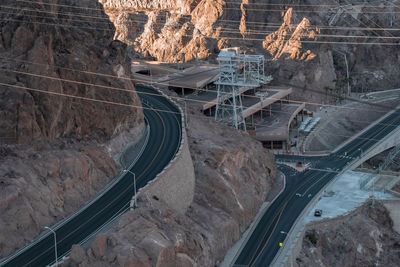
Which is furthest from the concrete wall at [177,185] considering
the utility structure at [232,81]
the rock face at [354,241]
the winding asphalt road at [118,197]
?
the utility structure at [232,81]

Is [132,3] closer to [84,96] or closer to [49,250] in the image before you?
[84,96]

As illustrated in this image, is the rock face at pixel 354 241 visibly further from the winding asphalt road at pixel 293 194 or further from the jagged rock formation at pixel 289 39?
the jagged rock formation at pixel 289 39

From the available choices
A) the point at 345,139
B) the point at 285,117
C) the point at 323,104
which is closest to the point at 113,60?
the point at 285,117

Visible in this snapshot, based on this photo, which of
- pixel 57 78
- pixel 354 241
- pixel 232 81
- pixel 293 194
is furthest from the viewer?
pixel 232 81

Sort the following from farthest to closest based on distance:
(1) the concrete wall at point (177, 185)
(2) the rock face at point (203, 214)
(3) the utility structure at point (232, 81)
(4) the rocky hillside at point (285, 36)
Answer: (4) the rocky hillside at point (285, 36), (3) the utility structure at point (232, 81), (1) the concrete wall at point (177, 185), (2) the rock face at point (203, 214)

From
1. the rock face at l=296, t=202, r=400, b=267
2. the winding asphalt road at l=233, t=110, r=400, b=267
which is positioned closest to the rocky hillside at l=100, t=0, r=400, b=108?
the winding asphalt road at l=233, t=110, r=400, b=267

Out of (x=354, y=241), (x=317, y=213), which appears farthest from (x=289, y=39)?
(x=354, y=241)

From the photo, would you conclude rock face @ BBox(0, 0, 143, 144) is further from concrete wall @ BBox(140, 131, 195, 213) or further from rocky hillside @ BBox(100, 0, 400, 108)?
rocky hillside @ BBox(100, 0, 400, 108)

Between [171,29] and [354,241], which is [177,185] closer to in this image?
[354,241]
